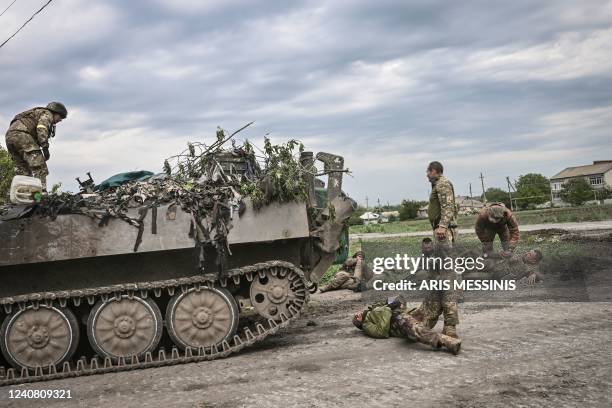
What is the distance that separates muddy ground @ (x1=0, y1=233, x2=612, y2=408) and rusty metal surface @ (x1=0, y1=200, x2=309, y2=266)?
149 cm

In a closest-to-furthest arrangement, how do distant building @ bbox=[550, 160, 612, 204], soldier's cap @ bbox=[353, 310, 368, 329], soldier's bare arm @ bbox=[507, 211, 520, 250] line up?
soldier's cap @ bbox=[353, 310, 368, 329]
soldier's bare arm @ bbox=[507, 211, 520, 250]
distant building @ bbox=[550, 160, 612, 204]

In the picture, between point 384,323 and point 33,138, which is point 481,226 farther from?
point 33,138

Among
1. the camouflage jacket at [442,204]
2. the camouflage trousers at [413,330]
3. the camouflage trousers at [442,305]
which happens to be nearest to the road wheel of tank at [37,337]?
the camouflage trousers at [413,330]

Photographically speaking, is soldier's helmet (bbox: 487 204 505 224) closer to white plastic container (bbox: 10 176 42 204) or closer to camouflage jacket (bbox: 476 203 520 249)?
camouflage jacket (bbox: 476 203 520 249)

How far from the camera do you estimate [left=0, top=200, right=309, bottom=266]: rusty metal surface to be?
7477 mm

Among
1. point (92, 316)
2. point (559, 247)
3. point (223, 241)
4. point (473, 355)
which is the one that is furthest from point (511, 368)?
point (559, 247)

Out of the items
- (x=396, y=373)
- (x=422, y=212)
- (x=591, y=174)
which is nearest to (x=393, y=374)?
(x=396, y=373)

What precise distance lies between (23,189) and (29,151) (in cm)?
126

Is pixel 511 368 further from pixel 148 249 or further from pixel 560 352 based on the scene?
pixel 148 249

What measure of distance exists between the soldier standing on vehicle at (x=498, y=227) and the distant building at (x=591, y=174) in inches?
2870

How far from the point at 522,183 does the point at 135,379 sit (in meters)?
85.4

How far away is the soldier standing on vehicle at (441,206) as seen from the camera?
25.5 feet

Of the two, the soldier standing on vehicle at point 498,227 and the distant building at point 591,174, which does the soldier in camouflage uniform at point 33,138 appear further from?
the distant building at point 591,174

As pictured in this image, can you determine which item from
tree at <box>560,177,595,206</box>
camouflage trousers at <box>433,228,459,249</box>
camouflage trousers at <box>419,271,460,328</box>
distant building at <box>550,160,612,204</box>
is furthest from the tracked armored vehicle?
distant building at <box>550,160,612,204</box>
